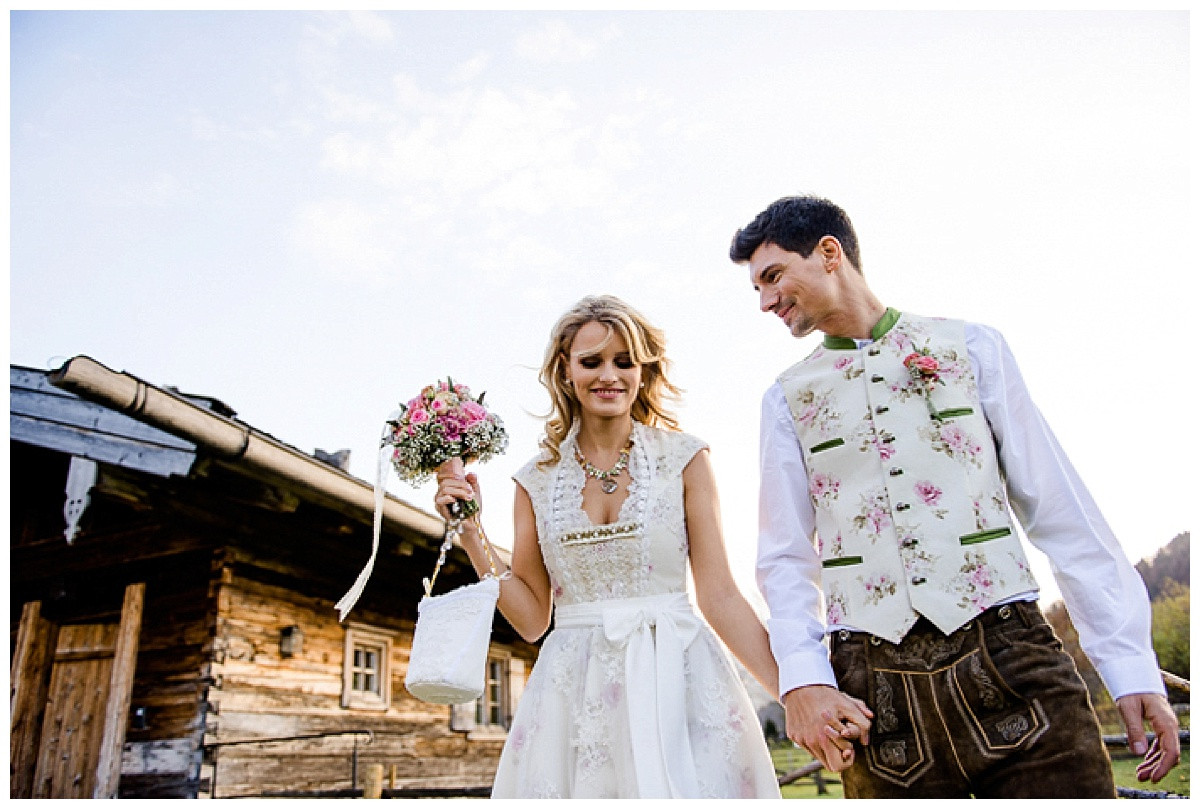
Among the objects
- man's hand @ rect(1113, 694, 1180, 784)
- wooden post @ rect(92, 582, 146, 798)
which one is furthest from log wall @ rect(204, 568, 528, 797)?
man's hand @ rect(1113, 694, 1180, 784)

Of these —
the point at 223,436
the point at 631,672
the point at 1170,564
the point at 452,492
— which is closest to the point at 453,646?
the point at 631,672

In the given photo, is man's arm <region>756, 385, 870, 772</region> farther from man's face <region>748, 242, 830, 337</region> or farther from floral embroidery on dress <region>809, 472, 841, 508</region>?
man's face <region>748, 242, 830, 337</region>

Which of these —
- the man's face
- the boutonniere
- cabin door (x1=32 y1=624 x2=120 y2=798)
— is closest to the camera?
the boutonniere

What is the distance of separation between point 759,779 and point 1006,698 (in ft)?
2.53

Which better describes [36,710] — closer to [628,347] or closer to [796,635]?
[628,347]

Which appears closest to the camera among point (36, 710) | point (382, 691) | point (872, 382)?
point (872, 382)

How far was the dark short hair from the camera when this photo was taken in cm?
241

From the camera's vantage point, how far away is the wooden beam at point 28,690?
734 cm

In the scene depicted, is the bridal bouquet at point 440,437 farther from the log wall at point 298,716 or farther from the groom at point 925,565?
the log wall at point 298,716

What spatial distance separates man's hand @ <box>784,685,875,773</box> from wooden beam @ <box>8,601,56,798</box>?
746 centimetres

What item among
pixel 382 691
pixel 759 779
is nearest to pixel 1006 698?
pixel 759 779

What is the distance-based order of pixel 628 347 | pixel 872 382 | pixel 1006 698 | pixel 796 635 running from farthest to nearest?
pixel 628 347
pixel 872 382
pixel 796 635
pixel 1006 698

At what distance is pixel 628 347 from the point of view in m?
2.84

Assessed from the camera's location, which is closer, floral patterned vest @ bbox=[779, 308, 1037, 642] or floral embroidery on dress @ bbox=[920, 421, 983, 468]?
floral patterned vest @ bbox=[779, 308, 1037, 642]
